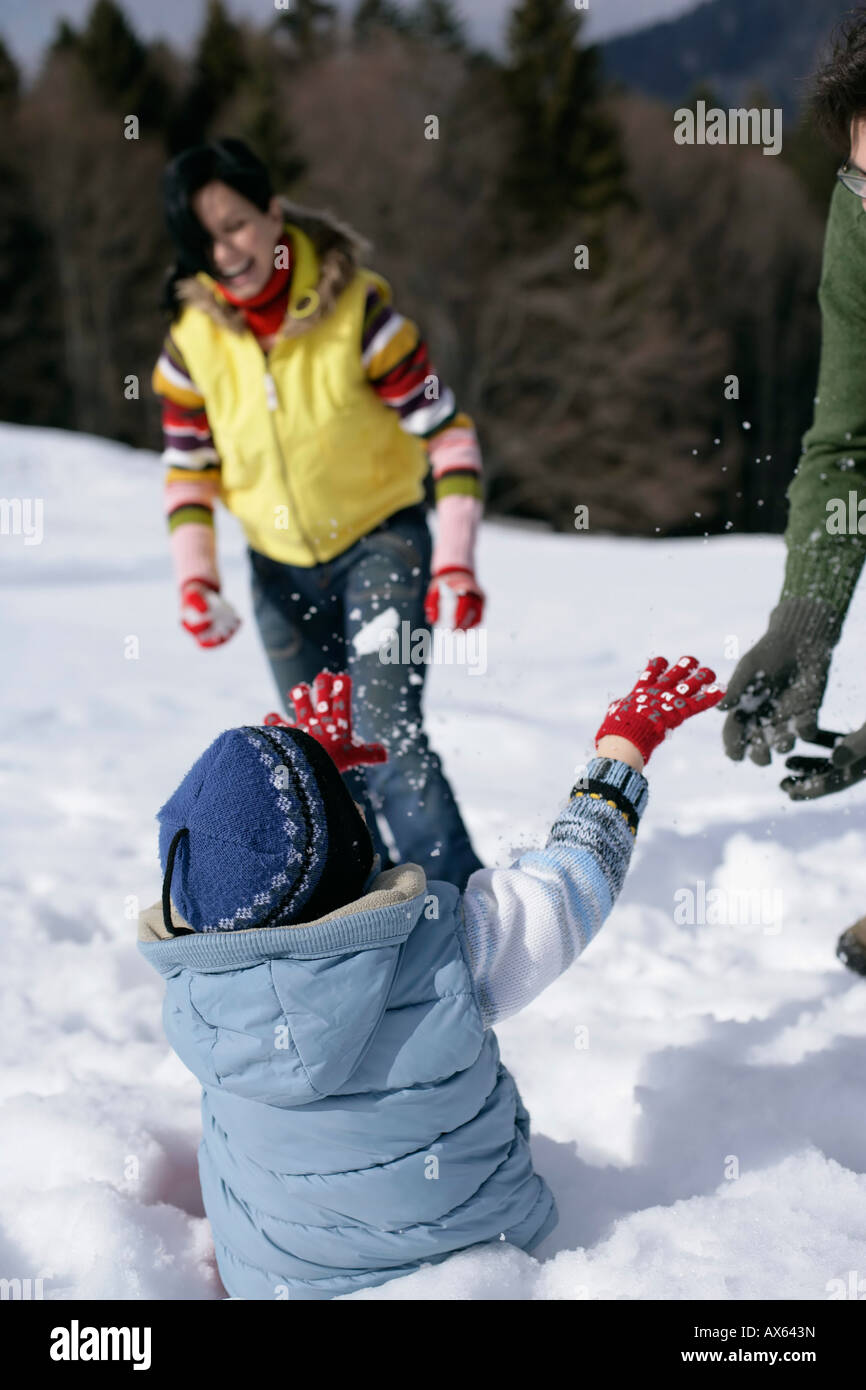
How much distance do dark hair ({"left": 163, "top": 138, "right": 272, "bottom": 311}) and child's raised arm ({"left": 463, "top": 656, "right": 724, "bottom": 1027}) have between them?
155 cm

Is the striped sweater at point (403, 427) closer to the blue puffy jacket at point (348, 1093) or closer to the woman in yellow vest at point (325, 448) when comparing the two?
the woman in yellow vest at point (325, 448)

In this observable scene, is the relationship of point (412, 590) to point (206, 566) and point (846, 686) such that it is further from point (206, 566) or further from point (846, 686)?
point (846, 686)

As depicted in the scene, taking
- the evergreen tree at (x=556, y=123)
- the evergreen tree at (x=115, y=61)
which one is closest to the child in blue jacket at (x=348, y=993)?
the evergreen tree at (x=556, y=123)

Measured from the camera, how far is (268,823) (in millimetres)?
1454

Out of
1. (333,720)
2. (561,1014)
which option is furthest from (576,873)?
(561,1014)

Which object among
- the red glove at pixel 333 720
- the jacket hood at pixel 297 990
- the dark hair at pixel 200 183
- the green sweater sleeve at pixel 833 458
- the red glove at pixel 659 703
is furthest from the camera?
the dark hair at pixel 200 183

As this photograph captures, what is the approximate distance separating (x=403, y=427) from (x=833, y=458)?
3.50 ft

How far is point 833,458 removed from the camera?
7.37 feet

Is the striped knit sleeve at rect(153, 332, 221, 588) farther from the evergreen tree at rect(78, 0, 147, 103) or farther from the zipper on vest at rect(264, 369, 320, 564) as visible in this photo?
the evergreen tree at rect(78, 0, 147, 103)

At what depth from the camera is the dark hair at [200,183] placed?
8.79ft

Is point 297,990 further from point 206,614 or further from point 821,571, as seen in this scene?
point 206,614

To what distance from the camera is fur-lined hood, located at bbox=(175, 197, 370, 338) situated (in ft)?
9.09

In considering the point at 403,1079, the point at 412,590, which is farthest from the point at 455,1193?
the point at 412,590

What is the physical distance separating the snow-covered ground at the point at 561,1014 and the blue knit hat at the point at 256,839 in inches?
22.3
